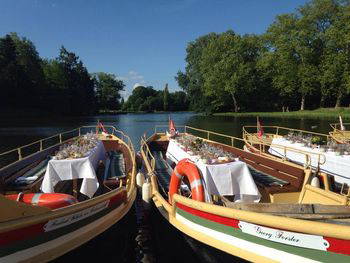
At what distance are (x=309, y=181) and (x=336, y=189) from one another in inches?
118

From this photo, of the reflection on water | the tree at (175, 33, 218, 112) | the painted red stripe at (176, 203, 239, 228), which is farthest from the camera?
the tree at (175, 33, 218, 112)

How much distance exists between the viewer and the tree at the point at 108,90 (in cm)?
12594

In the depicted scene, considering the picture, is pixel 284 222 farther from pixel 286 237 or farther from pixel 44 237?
pixel 44 237

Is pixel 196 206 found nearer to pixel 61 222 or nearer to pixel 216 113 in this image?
pixel 61 222

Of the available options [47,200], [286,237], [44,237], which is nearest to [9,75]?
[47,200]

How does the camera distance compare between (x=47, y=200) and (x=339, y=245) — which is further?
(x=47, y=200)

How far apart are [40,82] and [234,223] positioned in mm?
89985

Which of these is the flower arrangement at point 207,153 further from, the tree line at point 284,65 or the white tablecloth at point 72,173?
the tree line at point 284,65

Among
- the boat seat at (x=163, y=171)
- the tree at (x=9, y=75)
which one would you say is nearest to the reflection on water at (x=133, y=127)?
the boat seat at (x=163, y=171)

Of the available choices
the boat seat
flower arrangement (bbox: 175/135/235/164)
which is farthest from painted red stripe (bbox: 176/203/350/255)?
the boat seat

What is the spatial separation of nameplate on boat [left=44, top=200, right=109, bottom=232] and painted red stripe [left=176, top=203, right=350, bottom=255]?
1781mm

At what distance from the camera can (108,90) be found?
12888 centimetres

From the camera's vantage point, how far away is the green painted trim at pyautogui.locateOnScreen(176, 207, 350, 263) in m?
4.96

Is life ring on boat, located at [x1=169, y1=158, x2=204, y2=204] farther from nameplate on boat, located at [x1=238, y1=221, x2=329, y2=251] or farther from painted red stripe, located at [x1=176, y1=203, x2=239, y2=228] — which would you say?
nameplate on boat, located at [x1=238, y1=221, x2=329, y2=251]
